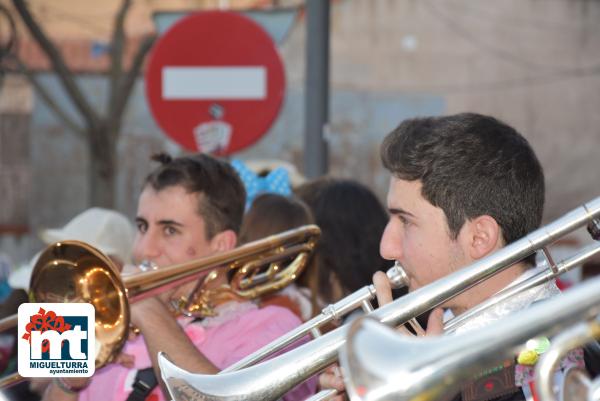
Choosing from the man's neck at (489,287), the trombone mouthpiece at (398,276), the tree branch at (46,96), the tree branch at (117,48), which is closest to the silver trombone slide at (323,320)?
the trombone mouthpiece at (398,276)

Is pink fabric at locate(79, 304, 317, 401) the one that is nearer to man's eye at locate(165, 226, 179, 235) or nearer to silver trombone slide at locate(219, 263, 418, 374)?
man's eye at locate(165, 226, 179, 235)

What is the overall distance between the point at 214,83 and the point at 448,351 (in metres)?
3.94

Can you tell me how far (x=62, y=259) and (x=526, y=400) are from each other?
4.89ft

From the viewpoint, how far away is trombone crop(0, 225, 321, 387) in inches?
110

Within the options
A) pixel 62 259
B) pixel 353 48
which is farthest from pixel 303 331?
pixel 353 48

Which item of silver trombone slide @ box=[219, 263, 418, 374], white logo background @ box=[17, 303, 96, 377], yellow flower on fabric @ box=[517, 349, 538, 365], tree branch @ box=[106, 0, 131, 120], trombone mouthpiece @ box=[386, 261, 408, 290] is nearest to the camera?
yellow flower on fabric @ box=[517, 349, 538, 365]

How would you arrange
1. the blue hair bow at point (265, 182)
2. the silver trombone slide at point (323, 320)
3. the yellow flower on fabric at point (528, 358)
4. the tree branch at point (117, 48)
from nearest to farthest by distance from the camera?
the yellow flower on fabric at point (528, 358) < the silver trombone slide at point (323, 320) < the blue hair bow at point (265, 182) < the tree branch at point (117, 48)

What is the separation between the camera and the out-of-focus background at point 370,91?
1237cm

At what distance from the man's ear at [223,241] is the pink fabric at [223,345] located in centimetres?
23

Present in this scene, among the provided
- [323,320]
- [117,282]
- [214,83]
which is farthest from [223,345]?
[214,83]

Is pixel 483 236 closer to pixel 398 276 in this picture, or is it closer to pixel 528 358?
pixel 398 276

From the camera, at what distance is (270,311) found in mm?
3068

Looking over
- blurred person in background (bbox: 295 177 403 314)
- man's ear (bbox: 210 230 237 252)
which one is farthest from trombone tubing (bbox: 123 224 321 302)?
blurred person in background (bbox: 295 177 403 314)

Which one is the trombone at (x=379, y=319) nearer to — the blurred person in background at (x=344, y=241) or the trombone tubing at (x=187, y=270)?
the trombone tubing at (x=187, y=270)
